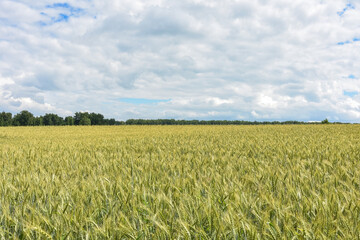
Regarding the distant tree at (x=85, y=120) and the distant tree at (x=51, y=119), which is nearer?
the distant tree at (x=85, y=120)

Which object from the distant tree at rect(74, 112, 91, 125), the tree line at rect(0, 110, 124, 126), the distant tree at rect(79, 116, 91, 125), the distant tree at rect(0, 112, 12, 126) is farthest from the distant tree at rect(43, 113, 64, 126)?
the distant tree at rect(0, 112, 12, 126)

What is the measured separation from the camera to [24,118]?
211 ft

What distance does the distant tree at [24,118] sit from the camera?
6372cm

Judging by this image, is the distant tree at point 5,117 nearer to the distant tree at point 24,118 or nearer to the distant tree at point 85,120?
the distant tree at point 24,118

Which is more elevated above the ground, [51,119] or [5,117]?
[5,117]

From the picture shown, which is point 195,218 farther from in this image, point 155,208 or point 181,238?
point 155,208

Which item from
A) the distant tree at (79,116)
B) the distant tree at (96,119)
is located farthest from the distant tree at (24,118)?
the distant tree at (96,119)

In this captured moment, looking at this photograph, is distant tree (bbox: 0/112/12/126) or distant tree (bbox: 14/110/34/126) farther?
distant tree (bbox: 0/112/12/126)

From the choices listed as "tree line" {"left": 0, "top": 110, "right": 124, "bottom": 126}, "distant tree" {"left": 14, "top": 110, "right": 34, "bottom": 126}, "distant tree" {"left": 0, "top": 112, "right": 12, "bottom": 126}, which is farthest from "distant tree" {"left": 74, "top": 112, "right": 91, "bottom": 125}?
"distant tree" {"left": 0, "top": 112, "right": 12, "bottom": 126}

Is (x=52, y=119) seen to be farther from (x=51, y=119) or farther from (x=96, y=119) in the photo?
(x=96, y=119)

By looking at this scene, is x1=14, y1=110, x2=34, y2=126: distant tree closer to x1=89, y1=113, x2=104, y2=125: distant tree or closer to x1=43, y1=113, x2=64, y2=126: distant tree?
x1=43, y1=113, x2=64, y2=126: distant tree

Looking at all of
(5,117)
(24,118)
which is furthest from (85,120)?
(5,117)

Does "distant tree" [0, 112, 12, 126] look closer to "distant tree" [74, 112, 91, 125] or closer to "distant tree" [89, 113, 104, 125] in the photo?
"distant tree" [74, 112, 91, 125]

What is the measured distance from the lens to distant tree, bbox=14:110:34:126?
6372 centimetres
